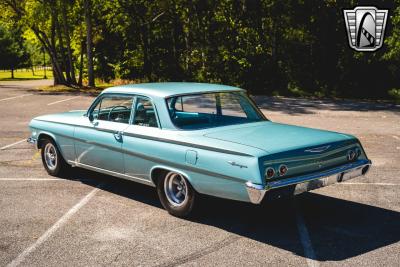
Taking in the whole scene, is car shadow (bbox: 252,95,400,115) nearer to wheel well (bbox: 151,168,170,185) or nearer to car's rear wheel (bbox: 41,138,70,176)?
car's rear wheel (bbox: 41,138,70,176)

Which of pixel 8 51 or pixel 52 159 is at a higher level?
pixel 8 51

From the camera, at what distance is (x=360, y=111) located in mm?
18391

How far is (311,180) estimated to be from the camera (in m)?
5.18

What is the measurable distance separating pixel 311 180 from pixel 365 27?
2391 centimetres

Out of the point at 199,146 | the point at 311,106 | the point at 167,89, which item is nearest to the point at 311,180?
the point at 199,146

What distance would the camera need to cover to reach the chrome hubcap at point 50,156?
803cm

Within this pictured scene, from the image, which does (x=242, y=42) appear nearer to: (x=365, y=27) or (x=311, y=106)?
(x=365, y=27)

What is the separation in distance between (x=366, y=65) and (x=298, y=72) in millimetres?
3566

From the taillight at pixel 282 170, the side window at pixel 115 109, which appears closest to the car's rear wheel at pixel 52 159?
the side window at pixel 115 109

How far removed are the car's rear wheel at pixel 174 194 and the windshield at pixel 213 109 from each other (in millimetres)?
704

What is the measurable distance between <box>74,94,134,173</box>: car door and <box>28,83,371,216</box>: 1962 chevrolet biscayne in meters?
0.01

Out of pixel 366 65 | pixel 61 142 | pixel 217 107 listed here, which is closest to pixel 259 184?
pixel 217 107

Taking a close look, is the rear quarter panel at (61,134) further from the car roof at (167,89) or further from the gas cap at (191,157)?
the gas cap at (191,157)

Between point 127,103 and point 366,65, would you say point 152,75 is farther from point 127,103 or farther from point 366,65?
point 127,103
